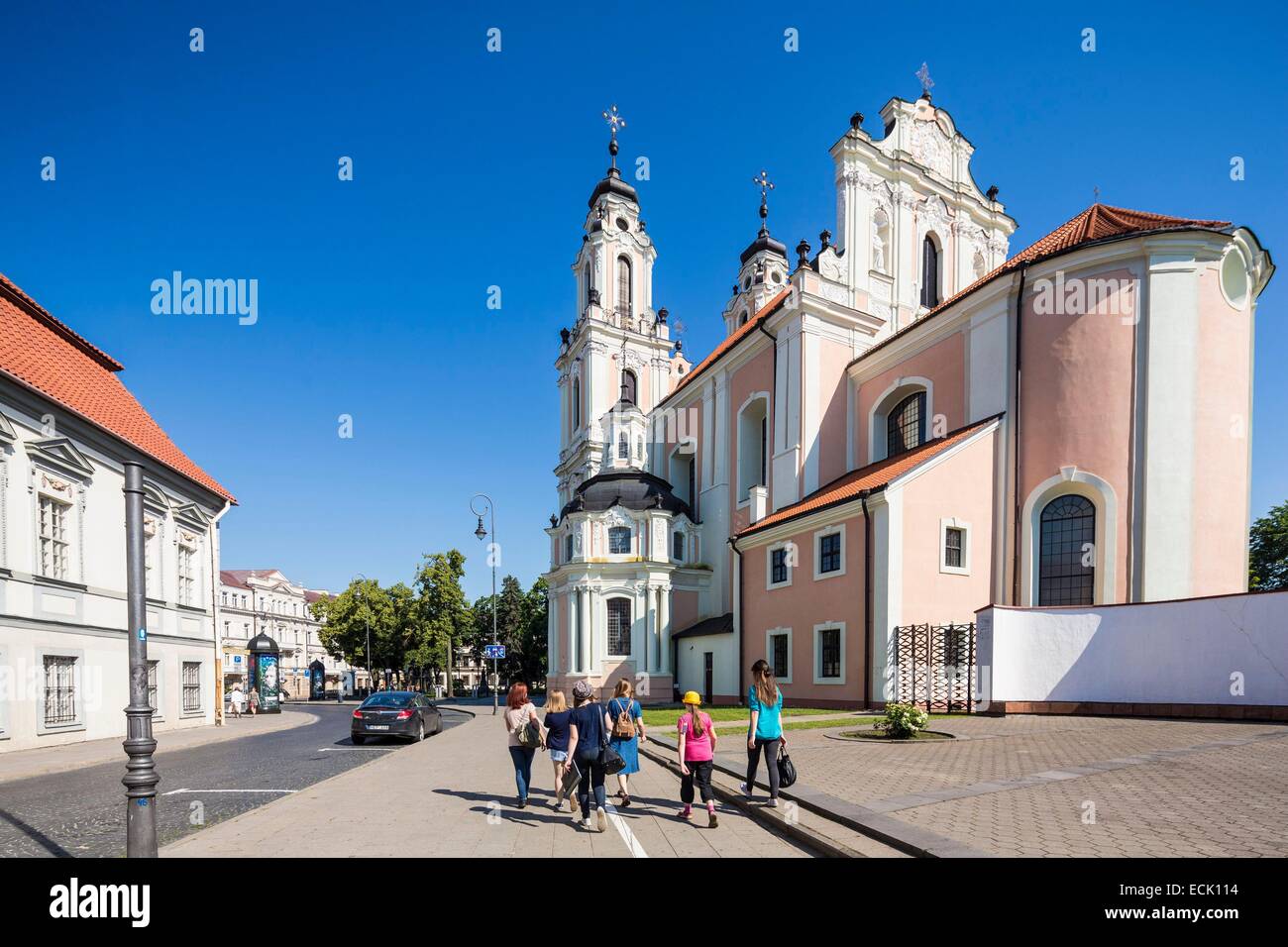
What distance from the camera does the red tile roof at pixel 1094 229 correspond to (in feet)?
70.6

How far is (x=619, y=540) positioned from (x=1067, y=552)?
72.3ft

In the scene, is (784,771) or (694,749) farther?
(784,771)

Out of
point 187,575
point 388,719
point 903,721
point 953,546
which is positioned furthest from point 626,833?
point 187,575

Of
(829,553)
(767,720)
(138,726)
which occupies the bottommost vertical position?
(767,720)

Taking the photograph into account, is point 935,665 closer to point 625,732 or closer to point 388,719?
point 625,732

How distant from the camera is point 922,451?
79.3 ft

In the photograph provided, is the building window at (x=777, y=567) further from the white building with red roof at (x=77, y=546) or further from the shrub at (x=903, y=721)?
the white building with red roof at (x=77, y=546)

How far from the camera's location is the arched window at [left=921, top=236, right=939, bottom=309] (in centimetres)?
3434

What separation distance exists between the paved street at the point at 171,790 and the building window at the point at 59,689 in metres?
1.44

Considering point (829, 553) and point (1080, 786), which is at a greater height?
point (829, 553)

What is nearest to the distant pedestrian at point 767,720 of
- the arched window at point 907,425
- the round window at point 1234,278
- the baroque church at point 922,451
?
the baroque church at point 922,451
